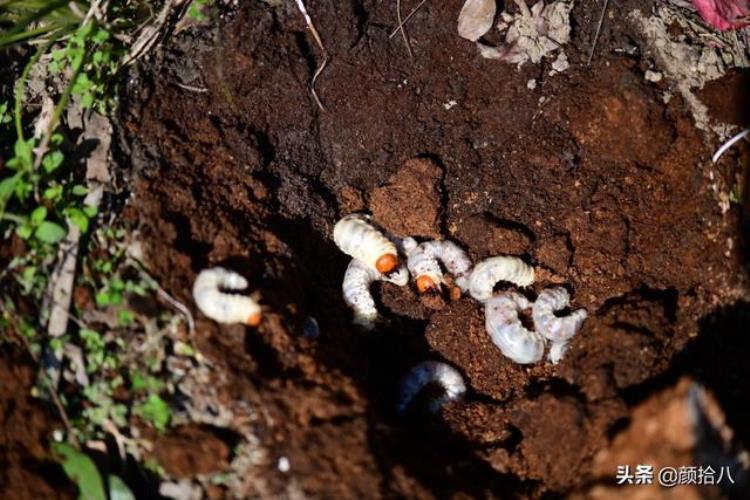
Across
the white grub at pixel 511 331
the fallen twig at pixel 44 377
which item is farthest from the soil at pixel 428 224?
the fallen twig at pixel 44 377

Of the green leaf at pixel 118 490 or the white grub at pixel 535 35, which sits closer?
the green leaf at pixel 118 490

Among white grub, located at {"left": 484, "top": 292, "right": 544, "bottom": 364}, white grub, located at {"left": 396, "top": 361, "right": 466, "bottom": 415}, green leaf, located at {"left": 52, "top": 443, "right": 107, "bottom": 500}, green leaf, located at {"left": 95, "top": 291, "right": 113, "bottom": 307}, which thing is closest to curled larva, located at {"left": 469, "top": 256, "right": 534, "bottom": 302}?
white grub, located at {"left": 484, "top": 292, "right": 544, "bottom": 364}

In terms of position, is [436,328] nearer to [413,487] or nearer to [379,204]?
[379,204]

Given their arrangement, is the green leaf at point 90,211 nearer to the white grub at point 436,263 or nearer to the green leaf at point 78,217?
the green leaf at point 78,217

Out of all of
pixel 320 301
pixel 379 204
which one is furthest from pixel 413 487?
pixel 379 204

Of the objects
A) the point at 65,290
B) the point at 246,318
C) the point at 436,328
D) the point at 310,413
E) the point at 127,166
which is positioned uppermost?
the point at 127,166
